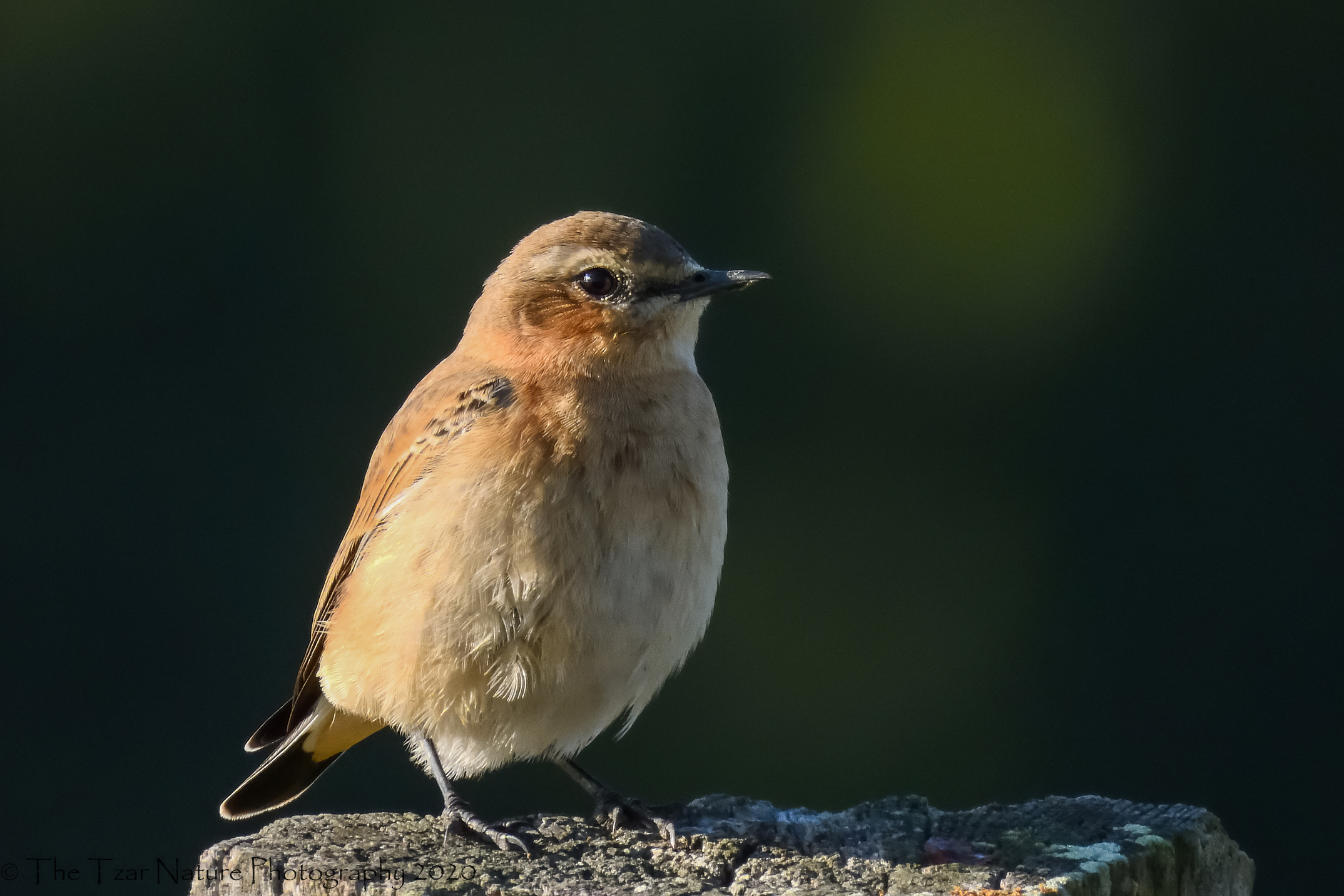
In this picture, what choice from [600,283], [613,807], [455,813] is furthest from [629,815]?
[600,283]

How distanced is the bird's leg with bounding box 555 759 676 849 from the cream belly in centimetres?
19

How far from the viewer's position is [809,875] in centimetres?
311

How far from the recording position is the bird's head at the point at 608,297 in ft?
14.7

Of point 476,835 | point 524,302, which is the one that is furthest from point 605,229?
point 476,835

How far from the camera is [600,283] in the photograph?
4.52m

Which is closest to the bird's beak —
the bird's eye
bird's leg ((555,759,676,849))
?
the bird's eye

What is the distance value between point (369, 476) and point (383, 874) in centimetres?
201

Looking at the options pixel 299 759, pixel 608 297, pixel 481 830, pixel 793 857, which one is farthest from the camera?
pixel 299 759

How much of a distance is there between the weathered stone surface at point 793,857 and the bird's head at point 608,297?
1555 millimetres

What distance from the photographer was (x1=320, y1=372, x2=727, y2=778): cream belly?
3.98m

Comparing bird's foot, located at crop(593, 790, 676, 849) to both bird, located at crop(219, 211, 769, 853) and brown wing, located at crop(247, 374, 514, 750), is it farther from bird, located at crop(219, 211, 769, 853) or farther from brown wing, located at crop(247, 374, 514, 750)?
brown wing, located at crop(247, 374, 514, 750)

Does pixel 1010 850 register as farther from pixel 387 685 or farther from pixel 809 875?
pixel 387 685

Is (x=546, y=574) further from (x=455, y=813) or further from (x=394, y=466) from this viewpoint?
(x=394, y=466)

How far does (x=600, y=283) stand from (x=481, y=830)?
179 centimetres
